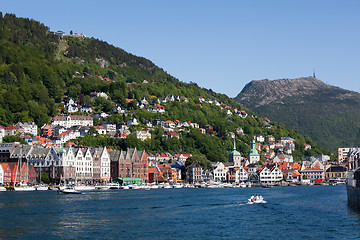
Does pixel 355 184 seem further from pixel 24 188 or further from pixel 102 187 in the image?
pixel 102 187

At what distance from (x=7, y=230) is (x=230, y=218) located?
28.7 meters

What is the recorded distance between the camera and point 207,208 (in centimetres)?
9481

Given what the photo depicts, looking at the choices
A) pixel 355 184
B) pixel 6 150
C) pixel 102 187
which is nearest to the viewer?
pixel 355 184

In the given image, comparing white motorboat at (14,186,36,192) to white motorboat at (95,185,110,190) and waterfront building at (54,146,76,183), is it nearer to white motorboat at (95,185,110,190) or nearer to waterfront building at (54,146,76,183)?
white motorboat at (95,185,110,190)

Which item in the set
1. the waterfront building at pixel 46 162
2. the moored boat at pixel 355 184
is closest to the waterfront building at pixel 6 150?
the waterfront building at pixel 46 162

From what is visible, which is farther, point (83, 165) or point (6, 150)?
point (83, 165)

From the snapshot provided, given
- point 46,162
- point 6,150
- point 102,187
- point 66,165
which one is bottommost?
point 102,187

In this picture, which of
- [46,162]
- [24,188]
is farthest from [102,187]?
[24,188]

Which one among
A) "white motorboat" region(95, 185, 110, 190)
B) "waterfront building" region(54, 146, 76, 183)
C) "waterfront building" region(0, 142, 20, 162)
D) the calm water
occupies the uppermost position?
"waterfront building" region(0, 142, 20, 162)

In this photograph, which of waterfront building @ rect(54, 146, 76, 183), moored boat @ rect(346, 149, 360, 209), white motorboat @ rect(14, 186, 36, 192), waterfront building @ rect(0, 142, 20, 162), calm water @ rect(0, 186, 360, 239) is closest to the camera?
calm water @ rect(0, 186, 360, 239)

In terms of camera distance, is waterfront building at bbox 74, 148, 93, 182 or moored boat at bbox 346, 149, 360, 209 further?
waterfront building at bbox 74, 148, 93, 182

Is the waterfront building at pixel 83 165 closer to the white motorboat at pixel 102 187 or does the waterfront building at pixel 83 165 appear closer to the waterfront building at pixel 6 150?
the white motorboat at pixel 102 187

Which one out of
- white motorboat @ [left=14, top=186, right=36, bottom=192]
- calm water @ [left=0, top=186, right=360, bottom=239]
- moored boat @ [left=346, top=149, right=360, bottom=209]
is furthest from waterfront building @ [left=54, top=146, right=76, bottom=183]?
moored boat @ [left=346, top=149, right=360, bottom=209]

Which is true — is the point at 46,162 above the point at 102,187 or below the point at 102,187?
above
